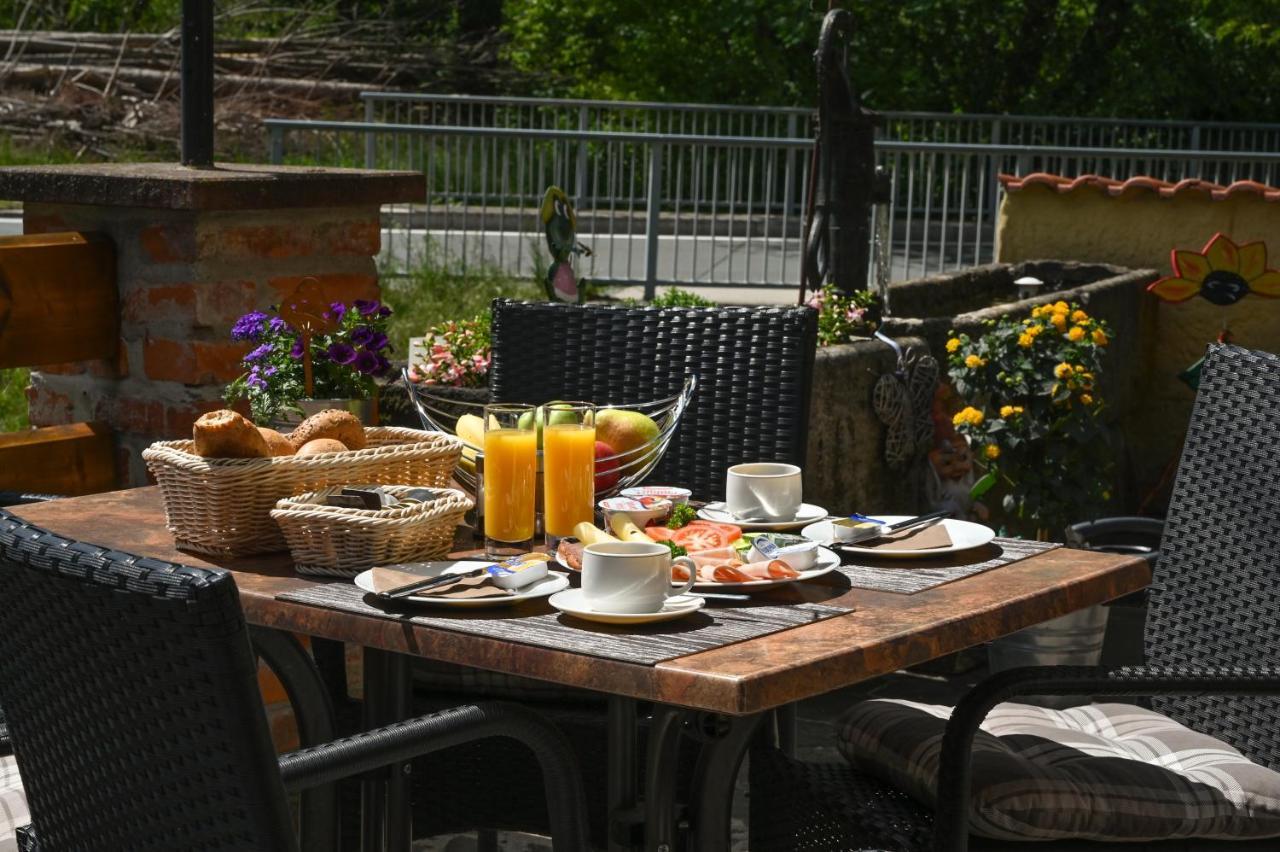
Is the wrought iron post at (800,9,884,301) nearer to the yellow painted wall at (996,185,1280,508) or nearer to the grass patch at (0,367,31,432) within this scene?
the yellow painted wall at (996,185,1280,508)

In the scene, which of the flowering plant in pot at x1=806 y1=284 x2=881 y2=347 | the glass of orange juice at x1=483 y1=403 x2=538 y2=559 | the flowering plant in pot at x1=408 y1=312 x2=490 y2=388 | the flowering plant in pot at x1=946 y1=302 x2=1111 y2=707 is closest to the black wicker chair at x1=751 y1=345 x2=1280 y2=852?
the glass of orange juice at x1=483 y1=403 x2=538 y2=559

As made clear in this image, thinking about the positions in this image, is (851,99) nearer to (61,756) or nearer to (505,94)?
(61,756)

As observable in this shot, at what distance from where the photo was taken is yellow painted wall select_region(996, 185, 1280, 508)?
29.5 feet

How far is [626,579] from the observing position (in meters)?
2.18

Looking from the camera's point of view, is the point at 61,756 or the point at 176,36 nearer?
the point at 61,756

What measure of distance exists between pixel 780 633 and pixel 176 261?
1851 millimetres

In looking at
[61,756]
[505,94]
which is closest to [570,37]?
[505,94]

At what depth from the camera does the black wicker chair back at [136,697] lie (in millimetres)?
1586

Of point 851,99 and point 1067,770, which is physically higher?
point 851,99

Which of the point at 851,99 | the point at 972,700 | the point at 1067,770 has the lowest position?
the point at 1067,770

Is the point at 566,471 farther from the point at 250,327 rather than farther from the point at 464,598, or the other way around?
the point at 250,327

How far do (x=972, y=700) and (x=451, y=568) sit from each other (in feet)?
2.23

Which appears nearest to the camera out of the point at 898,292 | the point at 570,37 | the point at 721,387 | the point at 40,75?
the point at 721,387

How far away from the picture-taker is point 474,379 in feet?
17.4
